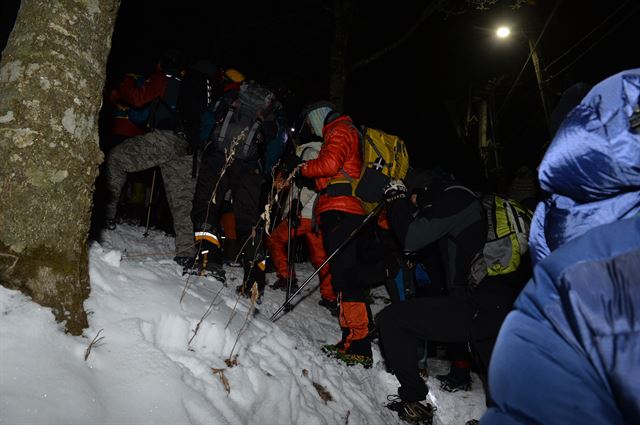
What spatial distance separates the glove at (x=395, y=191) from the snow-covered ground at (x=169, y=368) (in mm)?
1780

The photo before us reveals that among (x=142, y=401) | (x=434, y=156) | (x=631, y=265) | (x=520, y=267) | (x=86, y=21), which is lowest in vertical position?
(x=142, y=401)

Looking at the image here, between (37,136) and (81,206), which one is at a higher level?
(37,136)

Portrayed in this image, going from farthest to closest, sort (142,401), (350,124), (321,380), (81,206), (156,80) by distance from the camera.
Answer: (156,80) → (350,124) → (321,380) → (81,206) → (142,401)

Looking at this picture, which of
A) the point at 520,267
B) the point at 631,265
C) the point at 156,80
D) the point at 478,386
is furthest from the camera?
the point at 156,80

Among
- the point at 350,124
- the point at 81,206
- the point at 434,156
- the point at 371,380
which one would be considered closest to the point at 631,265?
the point at 81,206

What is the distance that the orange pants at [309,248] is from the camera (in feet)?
17.9

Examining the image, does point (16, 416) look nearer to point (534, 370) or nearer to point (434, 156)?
point (534, 370)

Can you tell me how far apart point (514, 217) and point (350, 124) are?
2.16 metres

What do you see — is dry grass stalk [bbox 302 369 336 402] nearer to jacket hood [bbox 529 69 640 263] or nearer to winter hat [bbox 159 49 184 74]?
jacket hood [bbox 529 69 640 263]

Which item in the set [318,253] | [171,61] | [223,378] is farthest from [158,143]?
[223,378]

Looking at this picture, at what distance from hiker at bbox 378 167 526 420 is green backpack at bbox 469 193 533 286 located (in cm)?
7

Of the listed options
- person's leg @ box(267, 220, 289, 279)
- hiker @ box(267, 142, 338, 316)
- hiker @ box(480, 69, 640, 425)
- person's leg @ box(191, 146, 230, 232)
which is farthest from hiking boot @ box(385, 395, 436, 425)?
person's leg @ box(267, 220, 289, 279)

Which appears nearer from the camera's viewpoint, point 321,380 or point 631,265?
point 631,265

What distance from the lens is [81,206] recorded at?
200 cm
